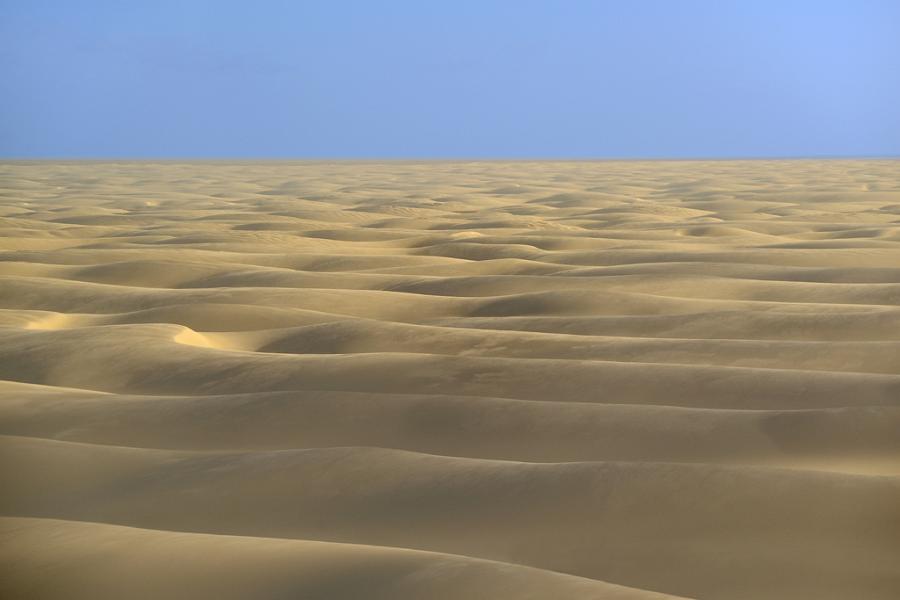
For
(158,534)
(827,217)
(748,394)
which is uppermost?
(827,217)

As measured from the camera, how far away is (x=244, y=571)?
5.51 feet

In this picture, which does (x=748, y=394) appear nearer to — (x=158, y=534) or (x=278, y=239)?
(x=158, y=534)

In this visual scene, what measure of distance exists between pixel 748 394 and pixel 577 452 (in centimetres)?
56

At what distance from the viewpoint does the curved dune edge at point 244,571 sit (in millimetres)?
1550

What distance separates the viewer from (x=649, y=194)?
1266cm


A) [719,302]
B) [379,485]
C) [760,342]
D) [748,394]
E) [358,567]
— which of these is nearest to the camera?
[358,567]

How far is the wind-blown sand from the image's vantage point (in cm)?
172

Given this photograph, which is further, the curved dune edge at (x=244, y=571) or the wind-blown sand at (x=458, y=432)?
the wind-blown sand at (x=458, y=432)

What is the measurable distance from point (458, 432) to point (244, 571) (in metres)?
0.86

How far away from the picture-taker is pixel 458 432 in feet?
8.10

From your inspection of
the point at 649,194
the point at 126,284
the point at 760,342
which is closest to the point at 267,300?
the point at 126,284

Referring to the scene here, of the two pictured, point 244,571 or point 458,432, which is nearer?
point 244,571

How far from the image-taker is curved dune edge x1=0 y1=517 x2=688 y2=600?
61.0 inches

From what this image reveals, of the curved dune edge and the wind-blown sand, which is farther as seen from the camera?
the wind-blown sand
